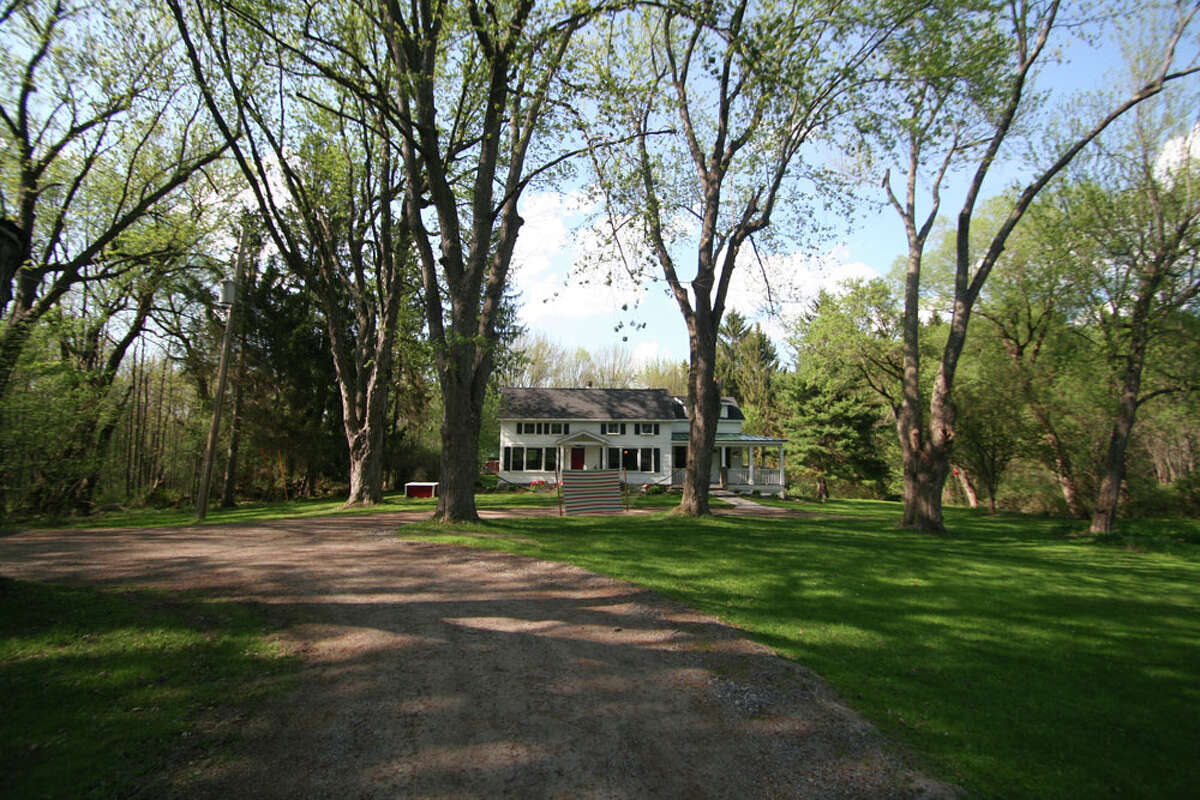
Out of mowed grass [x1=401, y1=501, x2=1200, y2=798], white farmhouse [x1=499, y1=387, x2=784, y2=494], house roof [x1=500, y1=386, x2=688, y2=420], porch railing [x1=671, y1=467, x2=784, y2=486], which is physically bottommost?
mowed grass [x1=401, y1=501, x2=1200, y2=798]

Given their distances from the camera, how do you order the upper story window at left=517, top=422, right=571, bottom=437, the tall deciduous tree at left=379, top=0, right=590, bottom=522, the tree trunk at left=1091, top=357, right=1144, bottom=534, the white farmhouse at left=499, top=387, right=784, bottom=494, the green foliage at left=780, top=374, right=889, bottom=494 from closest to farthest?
the tall deciduous tree at left=379, top=0, right=590, bottom=522 → the tree trunk at left=1091, top=357, right=1144, bottom=534 → the green foliage at left=780, top=374, right=889, bottom=494 → the white farmhouse at left=499, top=387, right=784, bottom=494 → the upper story window at left=517, top=422, right=571, bottom=437

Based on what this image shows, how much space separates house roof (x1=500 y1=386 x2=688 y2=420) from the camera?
33.4 m

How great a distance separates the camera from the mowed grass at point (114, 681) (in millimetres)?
2965

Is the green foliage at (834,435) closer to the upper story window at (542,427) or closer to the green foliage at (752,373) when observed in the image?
the green foliage at (752,373)

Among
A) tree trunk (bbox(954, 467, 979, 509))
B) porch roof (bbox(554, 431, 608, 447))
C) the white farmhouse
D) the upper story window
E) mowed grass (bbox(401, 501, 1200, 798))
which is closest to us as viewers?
mowed grass (bbox(401, 501, 1200, 798))

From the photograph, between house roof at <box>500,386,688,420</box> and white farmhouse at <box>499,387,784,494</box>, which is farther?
house roof at <box>500,386,688,420</box>

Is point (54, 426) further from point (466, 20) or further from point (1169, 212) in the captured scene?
point (1169, 212)

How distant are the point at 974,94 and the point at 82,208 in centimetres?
2611

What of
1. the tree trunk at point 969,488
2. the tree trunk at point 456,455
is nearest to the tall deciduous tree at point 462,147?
the tree trunk at point 456,455

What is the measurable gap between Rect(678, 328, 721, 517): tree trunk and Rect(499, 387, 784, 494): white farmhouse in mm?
17254

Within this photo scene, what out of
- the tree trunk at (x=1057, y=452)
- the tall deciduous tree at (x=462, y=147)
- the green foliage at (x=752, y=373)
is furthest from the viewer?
the green foliage at (x=752, y=373)

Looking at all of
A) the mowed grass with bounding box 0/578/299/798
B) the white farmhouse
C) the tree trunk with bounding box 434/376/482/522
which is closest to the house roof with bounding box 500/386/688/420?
the white farmhouse

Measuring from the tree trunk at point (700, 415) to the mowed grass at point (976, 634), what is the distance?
10.2 feet

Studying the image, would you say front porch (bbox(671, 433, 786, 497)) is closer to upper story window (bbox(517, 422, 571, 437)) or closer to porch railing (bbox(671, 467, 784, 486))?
porch railing (bbox(671, 467, 784, 486))
